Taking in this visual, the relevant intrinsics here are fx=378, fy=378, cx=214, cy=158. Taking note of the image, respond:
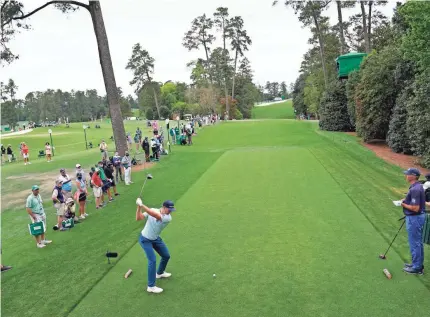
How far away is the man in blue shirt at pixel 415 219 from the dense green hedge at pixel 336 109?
29.9 m

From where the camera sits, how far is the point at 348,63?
34281 mm

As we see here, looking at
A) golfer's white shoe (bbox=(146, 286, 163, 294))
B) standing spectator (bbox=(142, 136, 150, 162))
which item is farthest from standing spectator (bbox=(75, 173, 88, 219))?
standing spectator (bbox=(142, 136, 150, 162))

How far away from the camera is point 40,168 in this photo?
26.0 metres

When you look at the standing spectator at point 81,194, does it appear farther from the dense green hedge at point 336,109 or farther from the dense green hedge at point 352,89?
the dense green hedge at point 336,109

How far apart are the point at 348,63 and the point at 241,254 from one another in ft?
97.7

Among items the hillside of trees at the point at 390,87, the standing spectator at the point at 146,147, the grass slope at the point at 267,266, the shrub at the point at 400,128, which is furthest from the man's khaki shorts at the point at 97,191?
the shrub at the point at 400,128

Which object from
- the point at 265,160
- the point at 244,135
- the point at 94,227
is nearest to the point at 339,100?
the point at 244,135

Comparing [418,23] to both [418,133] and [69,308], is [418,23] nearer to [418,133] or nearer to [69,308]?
[418,133]

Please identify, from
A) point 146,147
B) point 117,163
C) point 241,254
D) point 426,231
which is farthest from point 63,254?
point 146,147

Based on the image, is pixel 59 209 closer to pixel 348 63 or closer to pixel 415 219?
pixel 415 219

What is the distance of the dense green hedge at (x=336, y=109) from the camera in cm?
3616

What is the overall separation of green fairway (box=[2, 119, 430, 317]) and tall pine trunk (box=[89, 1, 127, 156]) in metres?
5.87

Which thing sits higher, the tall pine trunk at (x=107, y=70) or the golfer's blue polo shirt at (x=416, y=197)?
the tall pine trunk at (x=107, y=70)

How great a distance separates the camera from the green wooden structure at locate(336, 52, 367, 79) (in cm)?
3362
